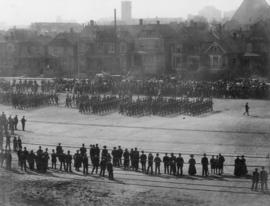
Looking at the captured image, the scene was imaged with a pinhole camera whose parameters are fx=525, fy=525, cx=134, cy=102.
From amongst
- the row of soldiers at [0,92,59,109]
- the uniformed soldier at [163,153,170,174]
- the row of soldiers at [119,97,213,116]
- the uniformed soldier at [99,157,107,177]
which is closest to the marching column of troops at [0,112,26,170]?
the uniformed soldier at [99,157,107,177]

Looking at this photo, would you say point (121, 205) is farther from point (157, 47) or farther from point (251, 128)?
point (157, 47)

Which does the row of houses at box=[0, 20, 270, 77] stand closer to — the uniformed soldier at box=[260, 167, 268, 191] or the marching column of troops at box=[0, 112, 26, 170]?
the marching column of troops at box=[0, 112, 26, 170]

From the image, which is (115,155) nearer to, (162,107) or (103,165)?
(103,165)

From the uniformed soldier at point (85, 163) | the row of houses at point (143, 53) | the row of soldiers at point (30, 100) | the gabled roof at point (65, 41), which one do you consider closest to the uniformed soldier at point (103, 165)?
the uniformed soldier at point (85, 163)

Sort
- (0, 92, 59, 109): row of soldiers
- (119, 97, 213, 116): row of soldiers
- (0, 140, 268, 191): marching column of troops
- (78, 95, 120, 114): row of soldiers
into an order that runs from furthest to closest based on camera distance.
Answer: (0, 92, 59, 109): row of soldiers < (78, 95, 120, 114): row of soldiers < (119, 97, 213, 116): row of soldiers < (0, 140, 268, 191): marching column of troops

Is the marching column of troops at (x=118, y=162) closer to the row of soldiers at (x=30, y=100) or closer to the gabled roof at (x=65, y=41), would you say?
the row of soldiers at (x=30, y=100)
